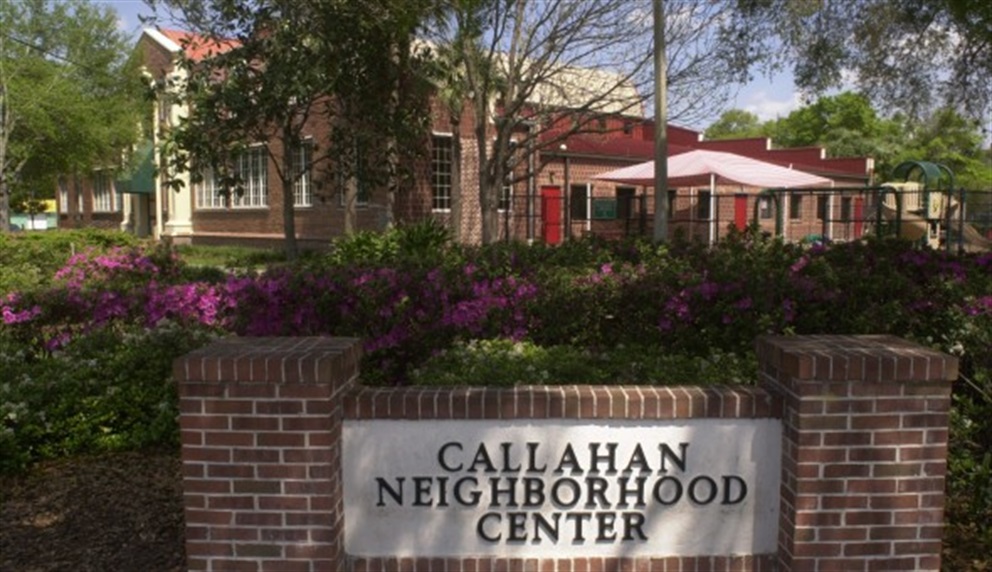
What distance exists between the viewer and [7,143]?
→ 32094 millimetres

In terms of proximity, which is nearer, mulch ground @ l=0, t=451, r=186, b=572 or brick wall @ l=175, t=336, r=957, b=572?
brick wall @ l=175, t=336, r=957, b=572

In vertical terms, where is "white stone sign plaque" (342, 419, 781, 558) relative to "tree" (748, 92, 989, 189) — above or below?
below

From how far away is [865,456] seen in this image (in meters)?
3.37

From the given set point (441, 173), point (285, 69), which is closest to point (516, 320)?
point (285, 69)

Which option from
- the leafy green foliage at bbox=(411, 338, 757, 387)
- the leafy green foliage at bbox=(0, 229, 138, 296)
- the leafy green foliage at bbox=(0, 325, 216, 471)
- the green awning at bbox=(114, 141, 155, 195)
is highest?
the green awning at bbox=(114, 141, 155, 195)

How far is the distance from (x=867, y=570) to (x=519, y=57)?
1549 cm

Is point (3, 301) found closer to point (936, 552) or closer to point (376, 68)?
point (936, 552)

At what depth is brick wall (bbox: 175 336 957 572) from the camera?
3314 mm

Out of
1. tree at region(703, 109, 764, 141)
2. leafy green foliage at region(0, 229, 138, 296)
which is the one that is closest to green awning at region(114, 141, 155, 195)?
leafy green foliage at region(0, 229, 138, 296)

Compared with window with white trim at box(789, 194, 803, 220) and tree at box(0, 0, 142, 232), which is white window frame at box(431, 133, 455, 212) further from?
window with white trim at box(789, 194, 803, 220)

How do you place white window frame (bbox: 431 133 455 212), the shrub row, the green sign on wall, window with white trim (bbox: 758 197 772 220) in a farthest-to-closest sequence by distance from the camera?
window with white trim (bbox: 758 197 772 220)
white window frame (bbox: 431 133 455 212)
the green sign on wall
the shrub row

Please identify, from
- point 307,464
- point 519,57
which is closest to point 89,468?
point 307,464

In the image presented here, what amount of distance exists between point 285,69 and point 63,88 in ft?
63.4

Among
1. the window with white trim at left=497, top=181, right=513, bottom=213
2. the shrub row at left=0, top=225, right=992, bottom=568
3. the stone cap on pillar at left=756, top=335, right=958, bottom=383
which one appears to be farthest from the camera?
the window with white trim at left=497, top=181, right=513, bottom=213
